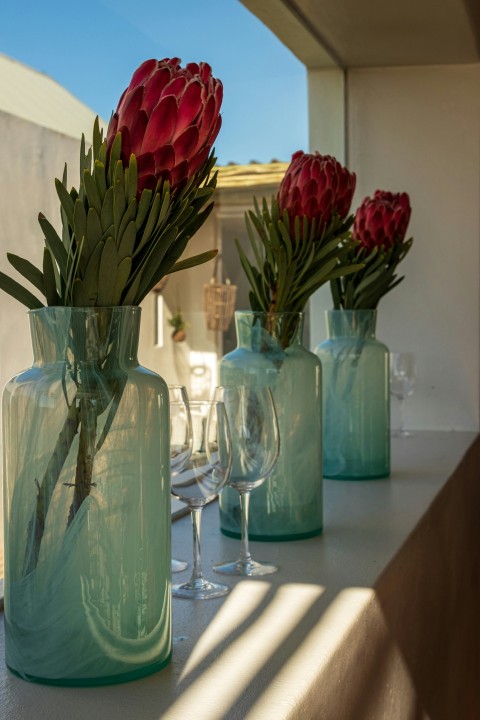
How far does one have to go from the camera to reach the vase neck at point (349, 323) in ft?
4.57

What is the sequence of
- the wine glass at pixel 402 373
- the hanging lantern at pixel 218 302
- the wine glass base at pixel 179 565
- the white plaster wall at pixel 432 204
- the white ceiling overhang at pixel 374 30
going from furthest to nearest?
the hanging lantern at pixel 218 302
the white plaster wall at pixel 432 204
the wine glass at pixel 402 373
the white ceiling overhang at pixel 374 30
the wine glass base at pixel 179 565

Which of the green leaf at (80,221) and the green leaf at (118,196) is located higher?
the green leaf at (118,196)

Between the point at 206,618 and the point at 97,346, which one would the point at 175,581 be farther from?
the point at 97,346

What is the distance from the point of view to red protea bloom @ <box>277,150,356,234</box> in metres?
1.07

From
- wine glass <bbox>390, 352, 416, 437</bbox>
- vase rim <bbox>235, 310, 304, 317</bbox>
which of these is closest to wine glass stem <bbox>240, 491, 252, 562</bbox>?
vase rim <bbox>235, 310, 304, 317</bbox>

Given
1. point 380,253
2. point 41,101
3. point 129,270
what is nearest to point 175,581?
point 129,270

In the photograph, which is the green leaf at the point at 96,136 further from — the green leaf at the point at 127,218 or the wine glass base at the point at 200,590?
the wine glass base at the point at 200,590

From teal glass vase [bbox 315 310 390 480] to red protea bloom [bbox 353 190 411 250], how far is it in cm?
15

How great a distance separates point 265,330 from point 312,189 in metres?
0.18

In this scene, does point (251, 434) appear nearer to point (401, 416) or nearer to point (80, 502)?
point (80, 502)

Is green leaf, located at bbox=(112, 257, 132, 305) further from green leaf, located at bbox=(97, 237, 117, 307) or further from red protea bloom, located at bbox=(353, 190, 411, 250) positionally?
red protea bloom, located at bbox=(353, 190, 411, 250)

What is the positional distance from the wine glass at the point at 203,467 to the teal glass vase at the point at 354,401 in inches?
21.8

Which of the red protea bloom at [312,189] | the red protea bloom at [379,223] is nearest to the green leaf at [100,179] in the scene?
the red protea bloom at [312,189]

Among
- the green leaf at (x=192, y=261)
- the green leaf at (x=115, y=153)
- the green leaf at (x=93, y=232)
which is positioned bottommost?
the green leaf at (x=192, y=261)
